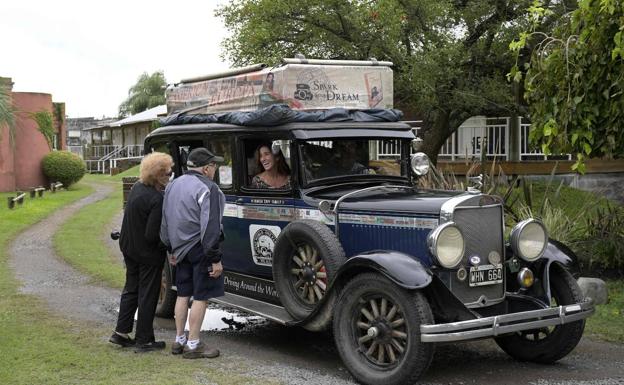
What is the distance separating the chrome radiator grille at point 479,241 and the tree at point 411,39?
9996 millimetres

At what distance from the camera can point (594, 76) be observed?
8.09 metres

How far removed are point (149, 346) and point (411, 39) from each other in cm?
1214

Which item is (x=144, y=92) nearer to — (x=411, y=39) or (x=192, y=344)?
(x=411, y=39)

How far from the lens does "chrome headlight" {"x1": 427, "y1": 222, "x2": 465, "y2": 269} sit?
19.7ft

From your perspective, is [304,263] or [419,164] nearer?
[304,263]

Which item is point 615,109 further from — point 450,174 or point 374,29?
point 374,29

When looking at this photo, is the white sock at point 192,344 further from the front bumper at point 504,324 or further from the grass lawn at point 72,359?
the front bumper at point 504,324

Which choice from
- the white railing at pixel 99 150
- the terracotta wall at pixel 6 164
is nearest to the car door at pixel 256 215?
the terracotta wall at pixel 6 164

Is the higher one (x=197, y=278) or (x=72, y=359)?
(x=197, y=278)

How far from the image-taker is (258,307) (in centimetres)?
726

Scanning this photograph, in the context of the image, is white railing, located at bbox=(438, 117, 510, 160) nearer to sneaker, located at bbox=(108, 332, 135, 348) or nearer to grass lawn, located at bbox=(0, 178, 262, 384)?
grass lawn, located at bbox=(0, 178, 262, 384)

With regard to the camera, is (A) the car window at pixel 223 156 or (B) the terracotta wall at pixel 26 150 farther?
(B) the terracotta wall at pixel 26 150

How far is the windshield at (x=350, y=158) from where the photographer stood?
7262 millimetres

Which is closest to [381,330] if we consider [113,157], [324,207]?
[324,207]
